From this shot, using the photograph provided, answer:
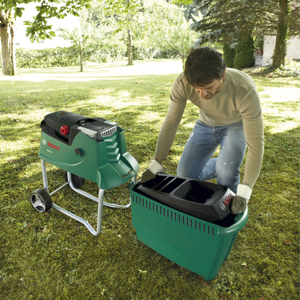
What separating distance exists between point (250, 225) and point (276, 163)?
1.34 m

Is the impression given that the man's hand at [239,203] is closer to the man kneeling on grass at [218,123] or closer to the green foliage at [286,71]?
the man kneeling on grass at [218,123]

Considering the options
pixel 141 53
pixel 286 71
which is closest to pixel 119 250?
pixel 286 71

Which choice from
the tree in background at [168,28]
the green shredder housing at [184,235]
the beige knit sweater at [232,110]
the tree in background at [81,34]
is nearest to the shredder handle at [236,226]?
the green shredder housing at [184,235]

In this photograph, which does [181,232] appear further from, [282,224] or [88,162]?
[282,224]

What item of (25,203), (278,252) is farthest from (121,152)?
(278,252)

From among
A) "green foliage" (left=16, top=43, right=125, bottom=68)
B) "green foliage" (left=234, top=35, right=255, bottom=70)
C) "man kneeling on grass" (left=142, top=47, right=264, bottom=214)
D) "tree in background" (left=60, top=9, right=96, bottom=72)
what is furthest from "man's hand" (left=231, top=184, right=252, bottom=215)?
"green foliage" (left=16, top=43, right=125, bottom=68)

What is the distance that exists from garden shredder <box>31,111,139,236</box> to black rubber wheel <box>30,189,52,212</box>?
0.25 meters

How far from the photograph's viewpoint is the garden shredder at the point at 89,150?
66.1 inches

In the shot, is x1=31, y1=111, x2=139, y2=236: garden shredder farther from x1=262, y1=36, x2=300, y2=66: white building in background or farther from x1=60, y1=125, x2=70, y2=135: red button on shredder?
x1=262, y1=36, x2=300, y2=66: white building in background

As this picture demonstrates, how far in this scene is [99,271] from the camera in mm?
1624

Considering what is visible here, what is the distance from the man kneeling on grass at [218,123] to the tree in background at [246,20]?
916cm

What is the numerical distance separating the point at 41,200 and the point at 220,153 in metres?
1.56

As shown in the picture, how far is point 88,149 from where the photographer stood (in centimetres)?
168

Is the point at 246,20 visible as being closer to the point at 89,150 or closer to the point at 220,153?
the point at 220,153
